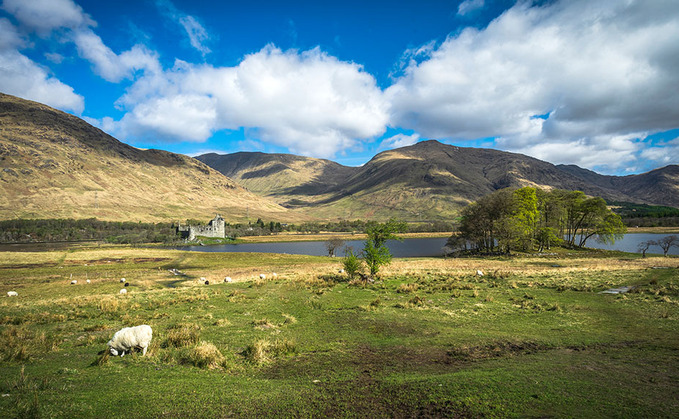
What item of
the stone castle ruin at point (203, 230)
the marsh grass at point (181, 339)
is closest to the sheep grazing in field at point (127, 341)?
the marsh grass at point (181, 339)

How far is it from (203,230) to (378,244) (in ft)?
526

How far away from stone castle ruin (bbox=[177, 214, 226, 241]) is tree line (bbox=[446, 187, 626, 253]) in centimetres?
14138

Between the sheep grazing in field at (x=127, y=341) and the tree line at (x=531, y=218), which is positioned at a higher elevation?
the tree line at (x=531, y=218)

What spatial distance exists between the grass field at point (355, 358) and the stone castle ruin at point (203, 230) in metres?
152

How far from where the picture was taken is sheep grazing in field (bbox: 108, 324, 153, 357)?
12359mm

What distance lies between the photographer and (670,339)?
13516mm

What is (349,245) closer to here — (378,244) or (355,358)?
(378,244)

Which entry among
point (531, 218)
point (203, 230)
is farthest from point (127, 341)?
point (203, 230)

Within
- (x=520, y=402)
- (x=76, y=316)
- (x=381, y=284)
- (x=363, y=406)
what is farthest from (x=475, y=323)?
(x=76, y=316)

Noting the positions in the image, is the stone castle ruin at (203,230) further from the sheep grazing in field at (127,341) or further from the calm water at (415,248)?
the sheep grazing in field at (127,341)

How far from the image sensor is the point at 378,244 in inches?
1523

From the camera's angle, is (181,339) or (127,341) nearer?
(127,341)

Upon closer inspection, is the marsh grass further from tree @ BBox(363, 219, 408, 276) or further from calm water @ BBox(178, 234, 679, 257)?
calm water @ BBox(178, 234, 679, 257)

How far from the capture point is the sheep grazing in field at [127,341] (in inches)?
487
